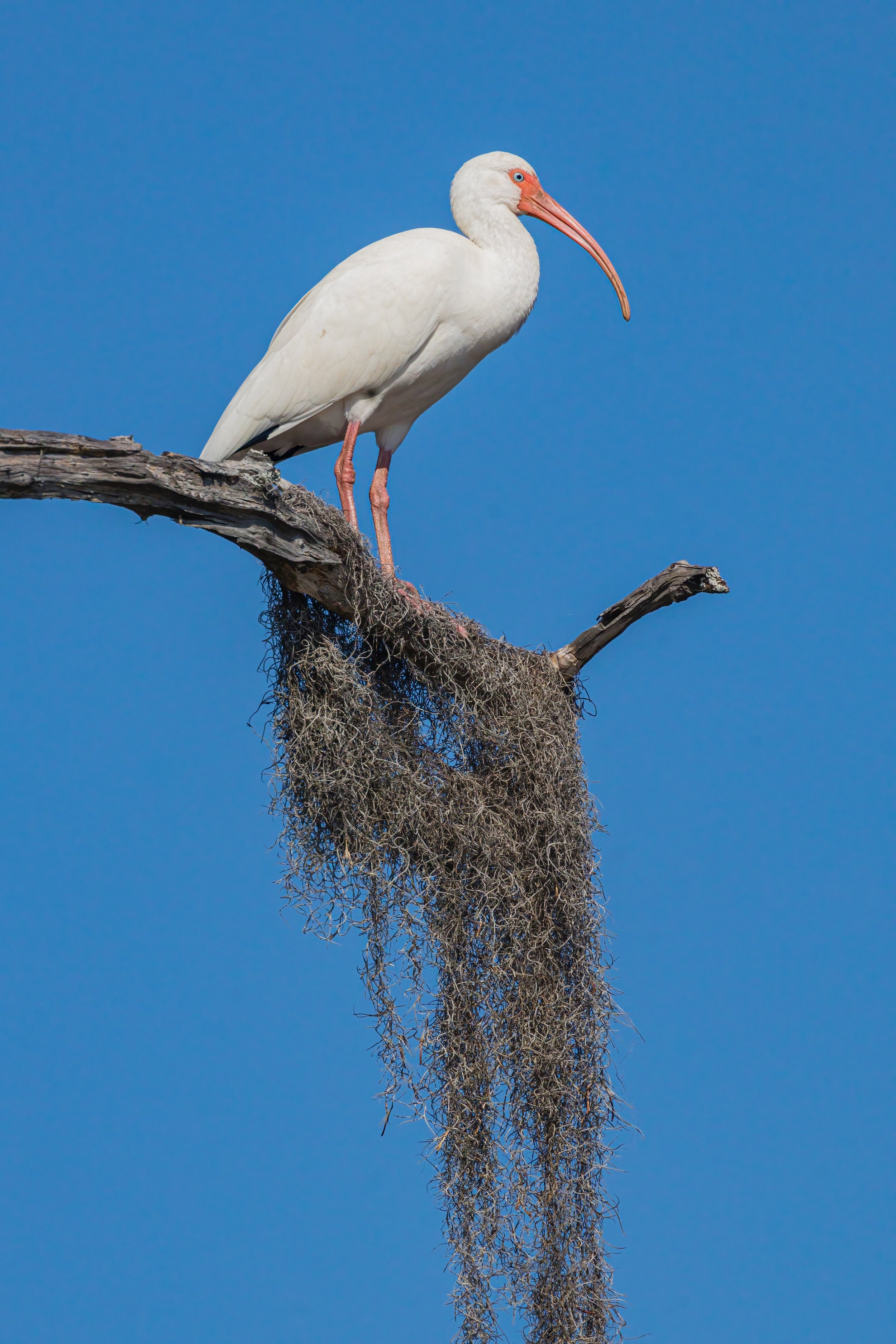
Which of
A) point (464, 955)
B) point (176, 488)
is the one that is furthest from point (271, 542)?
point (464, 955)

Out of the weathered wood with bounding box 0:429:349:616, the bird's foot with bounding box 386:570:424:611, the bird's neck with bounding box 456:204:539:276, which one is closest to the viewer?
the weathered wood with bounding box 0:429:349:616

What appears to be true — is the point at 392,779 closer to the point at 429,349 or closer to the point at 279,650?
the point at 279,650

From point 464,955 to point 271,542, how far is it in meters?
1.58

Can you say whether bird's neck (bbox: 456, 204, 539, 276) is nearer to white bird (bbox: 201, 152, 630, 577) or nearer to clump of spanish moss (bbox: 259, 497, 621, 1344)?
white bird (bbox: 201, 152, 630, 577)

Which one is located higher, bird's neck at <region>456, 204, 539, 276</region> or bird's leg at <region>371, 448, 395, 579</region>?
bird's neck at <region>456, 204, 539, 276</region>

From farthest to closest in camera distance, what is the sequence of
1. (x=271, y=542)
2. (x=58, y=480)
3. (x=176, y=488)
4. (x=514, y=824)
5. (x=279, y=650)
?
(x=514, y=824) → (x=279, y=650) → (x=271, y=542) → (x=176, y=488) → (x=58, y=480)

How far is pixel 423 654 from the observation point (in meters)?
4.69

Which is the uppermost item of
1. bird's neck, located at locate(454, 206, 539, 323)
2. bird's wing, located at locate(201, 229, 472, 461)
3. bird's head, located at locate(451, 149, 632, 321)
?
A: bird's head, located at locate(451, 149, 632, 321)

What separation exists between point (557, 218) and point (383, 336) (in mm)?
1283

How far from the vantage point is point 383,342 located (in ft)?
16.4

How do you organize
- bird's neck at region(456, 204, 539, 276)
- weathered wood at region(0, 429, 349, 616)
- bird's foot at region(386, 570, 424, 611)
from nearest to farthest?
1. weathered wood at region(0, 429, 349, 616)
2. bird's foot at region(386, 570, 424, 611)
3. bird's neck at region(456, 204, 539, 276)

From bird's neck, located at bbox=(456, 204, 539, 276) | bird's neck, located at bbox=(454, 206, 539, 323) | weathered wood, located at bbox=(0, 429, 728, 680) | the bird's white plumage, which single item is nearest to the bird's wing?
the bird's white plumage

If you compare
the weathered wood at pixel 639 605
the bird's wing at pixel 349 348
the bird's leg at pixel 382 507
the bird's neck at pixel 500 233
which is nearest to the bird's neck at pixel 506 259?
the bird's neck at pixel 500 233

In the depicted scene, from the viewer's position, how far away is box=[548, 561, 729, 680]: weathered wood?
4867mm
